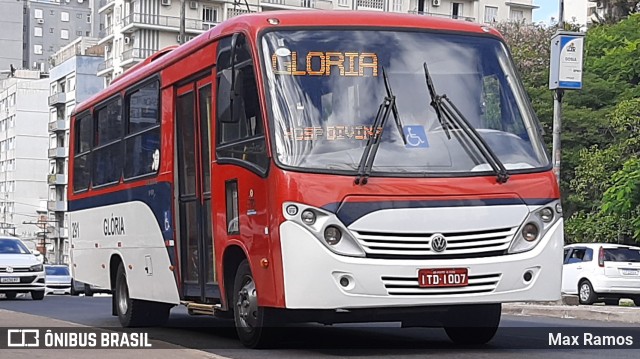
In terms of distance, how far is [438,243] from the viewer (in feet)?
34.7

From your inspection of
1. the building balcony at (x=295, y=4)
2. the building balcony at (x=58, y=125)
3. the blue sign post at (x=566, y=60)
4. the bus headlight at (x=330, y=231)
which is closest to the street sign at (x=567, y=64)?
the blue sign post at (x=566, y=60)

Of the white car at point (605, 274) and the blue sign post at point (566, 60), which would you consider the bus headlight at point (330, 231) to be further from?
the white car at point (605, 274)

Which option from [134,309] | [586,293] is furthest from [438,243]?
[586,293]

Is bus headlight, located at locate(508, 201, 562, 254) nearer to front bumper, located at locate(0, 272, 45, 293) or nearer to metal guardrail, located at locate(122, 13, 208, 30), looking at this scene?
front bumper, located at locate(0, 272, 45, 293)

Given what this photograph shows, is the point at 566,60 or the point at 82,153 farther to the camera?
the point at 566,60

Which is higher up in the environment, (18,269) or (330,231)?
(330,231)

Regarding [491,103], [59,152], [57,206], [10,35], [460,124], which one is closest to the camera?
[460,124]

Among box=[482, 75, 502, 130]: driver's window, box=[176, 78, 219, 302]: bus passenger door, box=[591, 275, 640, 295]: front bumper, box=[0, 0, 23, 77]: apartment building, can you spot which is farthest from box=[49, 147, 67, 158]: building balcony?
box=[482, 75, 502, 130]: driver's window

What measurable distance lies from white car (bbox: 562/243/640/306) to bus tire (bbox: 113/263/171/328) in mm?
15692

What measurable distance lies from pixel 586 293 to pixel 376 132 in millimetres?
20699

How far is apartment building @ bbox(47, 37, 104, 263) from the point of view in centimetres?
10350

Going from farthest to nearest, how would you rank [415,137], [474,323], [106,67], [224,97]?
[106,67] → [474,323] → [224,97] → [415,137]

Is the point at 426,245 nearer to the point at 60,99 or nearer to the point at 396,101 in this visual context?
the point at 396,101

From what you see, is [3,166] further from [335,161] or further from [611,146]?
[335,161]
